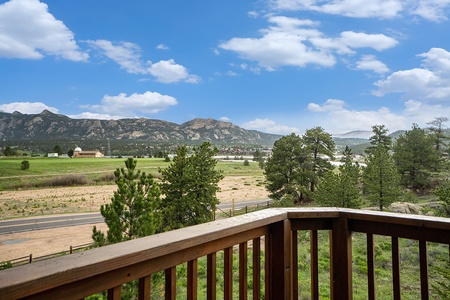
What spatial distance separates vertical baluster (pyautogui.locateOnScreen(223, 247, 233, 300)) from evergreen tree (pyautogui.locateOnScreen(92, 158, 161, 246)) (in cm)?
509

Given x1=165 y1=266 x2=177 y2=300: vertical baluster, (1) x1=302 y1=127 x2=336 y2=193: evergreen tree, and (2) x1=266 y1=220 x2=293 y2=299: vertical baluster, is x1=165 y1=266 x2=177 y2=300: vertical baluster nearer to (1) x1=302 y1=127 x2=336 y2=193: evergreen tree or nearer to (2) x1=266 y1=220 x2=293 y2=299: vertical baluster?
(2) x1=266 y1=220 x2=293 y2=299: vertical baluster

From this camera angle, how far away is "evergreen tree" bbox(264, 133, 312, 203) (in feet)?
49.8

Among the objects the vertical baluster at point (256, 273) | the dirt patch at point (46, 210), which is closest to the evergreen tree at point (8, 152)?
the dirt patch at point (46, 210)

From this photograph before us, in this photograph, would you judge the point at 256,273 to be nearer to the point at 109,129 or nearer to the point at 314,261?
the point at 314,261

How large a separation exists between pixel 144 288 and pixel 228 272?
31cm

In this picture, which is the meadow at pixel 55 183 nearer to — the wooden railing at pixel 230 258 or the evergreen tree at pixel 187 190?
the evergreen tree at pixel 187 190

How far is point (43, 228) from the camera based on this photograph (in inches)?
436

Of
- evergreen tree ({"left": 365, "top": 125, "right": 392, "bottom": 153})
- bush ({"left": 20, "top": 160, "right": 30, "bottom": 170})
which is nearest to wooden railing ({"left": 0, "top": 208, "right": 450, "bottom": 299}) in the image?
bush ({"left": 20, "top": 160, "right": 30, "bottom": 170})

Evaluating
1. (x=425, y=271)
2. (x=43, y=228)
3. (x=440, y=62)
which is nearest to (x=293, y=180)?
(x=440, y=62)

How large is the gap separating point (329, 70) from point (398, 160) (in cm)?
956

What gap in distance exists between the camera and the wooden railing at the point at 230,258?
19.8 inches

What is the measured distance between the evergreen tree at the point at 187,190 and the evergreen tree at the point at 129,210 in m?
2.36

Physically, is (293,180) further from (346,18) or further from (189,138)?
(346,18)

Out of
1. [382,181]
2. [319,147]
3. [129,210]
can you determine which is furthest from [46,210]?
[319,147]
